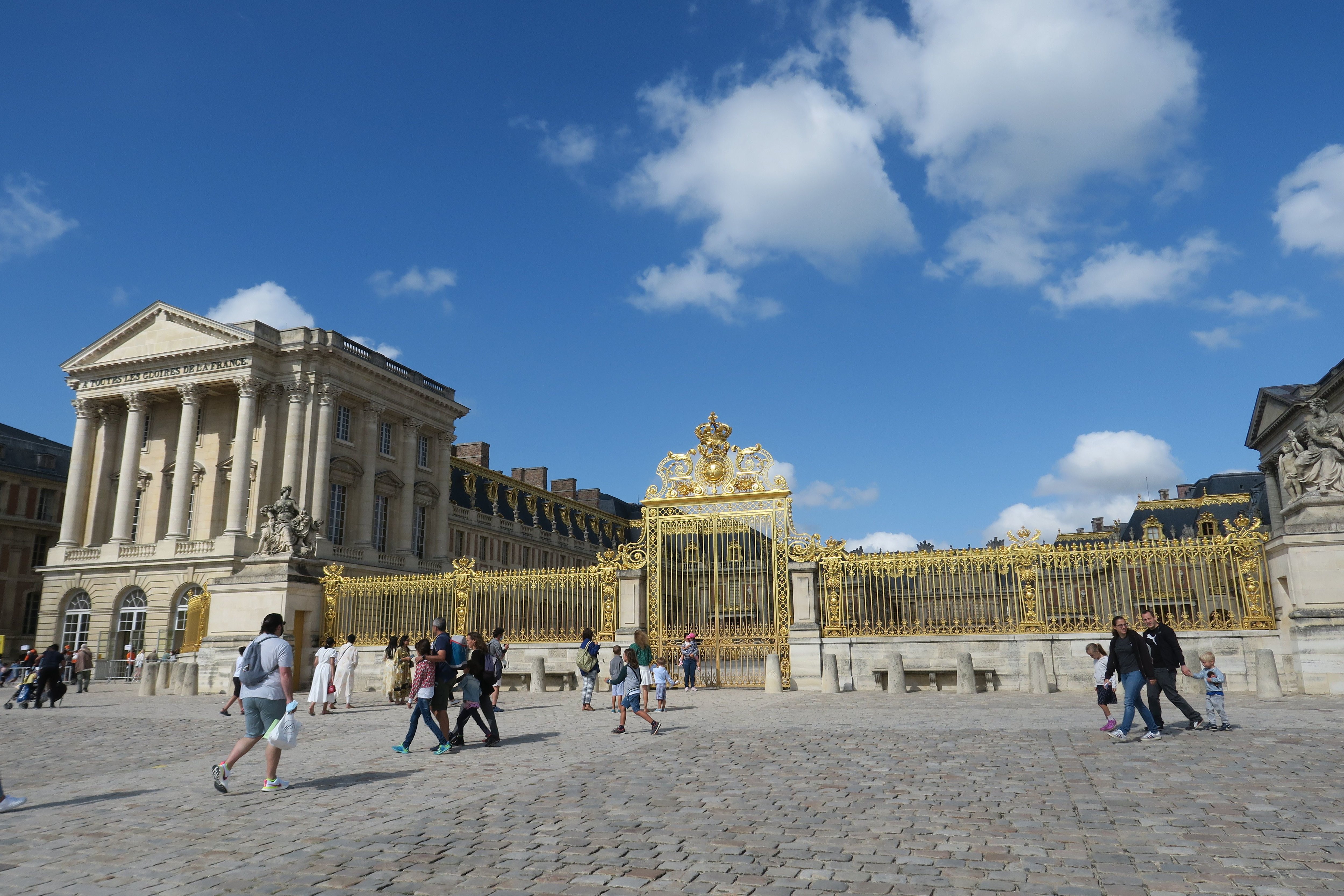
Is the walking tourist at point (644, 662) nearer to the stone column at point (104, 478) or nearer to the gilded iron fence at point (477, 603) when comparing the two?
the gilded iron fence at point (477, 603)

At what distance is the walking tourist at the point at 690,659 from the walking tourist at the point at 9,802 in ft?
43.5

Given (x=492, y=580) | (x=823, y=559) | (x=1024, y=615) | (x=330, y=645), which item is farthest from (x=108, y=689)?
(x=1024, y=615)

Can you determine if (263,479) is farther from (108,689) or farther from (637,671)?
(637,671)

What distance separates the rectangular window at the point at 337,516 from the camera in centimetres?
4291

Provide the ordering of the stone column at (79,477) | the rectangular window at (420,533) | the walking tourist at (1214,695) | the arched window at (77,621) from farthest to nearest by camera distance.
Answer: the rectangular window at (420,533) → the stone column at (79,477) → the arched window at (77,621) → the walking tourist at (1214,695)

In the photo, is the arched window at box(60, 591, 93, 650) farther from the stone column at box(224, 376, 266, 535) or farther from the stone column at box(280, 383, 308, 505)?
the stone column at box(280, 383, 308, 505)

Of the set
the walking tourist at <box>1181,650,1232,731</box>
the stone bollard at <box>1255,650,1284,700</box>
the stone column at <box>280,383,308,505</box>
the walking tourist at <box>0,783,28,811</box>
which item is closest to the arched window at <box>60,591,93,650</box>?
the stone column at <box>280,383,308,505</box>

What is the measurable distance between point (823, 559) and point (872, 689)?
9.15ft

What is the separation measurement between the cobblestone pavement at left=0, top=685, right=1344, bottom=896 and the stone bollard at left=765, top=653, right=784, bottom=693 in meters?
6.40

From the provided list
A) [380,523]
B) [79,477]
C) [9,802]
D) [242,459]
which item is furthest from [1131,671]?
[79,477]

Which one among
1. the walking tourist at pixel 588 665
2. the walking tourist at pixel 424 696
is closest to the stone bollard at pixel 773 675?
the walking tourist at pixel 588 665

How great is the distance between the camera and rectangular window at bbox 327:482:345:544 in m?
42.9

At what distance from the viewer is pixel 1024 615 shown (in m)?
18.0

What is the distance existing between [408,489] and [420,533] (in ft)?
9.82
